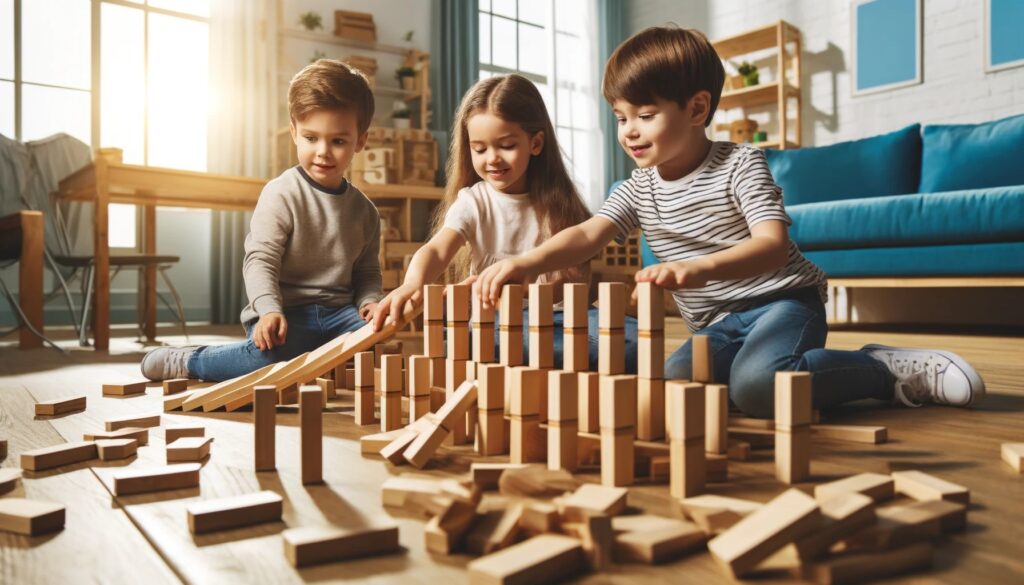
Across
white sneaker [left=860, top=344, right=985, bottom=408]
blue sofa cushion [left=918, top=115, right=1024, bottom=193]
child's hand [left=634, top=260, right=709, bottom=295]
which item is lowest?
white sneaker [left=860, top=344, right=985, bottom=408]

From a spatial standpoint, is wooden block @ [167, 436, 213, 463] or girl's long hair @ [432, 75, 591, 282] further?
girl's long hair @ [432, 75, 591, 282]

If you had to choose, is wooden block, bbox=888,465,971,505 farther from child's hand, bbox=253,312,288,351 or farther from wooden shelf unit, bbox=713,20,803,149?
wooden shelf unit, bbox=713,20,803,149

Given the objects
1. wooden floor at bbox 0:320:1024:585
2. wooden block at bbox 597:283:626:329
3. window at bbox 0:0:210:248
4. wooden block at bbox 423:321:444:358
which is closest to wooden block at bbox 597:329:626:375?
wooden block at bbox 597:283:626:329

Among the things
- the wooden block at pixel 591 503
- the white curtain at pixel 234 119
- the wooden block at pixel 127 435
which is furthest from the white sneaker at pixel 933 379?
the white curtain at pixel 234 119

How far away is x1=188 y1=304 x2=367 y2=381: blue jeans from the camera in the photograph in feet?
5.88

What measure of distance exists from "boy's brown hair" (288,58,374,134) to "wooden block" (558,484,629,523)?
1379mm

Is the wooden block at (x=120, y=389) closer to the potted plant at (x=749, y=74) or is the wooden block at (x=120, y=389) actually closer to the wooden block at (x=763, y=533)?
the wooden block at (x=763, y=533)

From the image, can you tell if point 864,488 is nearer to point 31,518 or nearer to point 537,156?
point 31,518

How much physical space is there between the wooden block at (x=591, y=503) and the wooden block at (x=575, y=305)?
27 centimetres

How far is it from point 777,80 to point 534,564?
5.30 meters

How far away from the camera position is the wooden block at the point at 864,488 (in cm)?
69

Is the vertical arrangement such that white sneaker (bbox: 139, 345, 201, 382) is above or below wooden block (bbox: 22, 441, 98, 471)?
above

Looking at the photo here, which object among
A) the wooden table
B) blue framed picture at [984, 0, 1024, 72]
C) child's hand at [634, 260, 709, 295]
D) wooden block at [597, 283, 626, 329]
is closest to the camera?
wooden block at [597, 283, 626, 329]

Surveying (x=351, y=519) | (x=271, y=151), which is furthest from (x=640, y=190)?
(x=271, y=151)
